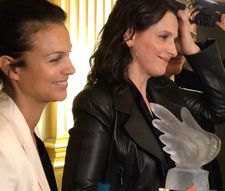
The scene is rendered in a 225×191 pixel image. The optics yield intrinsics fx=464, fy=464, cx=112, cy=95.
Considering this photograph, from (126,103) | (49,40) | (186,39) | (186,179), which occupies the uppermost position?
(49,40)

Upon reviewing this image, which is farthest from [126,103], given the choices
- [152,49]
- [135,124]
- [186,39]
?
[186,39]

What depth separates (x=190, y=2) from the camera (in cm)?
172

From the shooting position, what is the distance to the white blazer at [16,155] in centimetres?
93

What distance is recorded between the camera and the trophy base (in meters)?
1.20

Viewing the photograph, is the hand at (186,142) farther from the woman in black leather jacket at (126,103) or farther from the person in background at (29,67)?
the person in background at (29,67)

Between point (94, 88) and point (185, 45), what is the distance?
1.50 ft

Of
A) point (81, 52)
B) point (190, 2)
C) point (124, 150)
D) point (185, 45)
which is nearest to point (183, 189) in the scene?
point (124, 150)

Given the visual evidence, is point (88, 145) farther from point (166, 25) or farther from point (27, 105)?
point (166, 25)

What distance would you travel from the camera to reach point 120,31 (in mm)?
1471

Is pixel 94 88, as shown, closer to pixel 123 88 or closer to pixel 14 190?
pixel 123 88

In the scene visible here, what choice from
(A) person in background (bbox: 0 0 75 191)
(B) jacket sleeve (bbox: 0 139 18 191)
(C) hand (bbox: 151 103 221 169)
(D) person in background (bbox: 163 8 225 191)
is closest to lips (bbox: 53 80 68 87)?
(A) person in background (bbox: 0 0 75 191)

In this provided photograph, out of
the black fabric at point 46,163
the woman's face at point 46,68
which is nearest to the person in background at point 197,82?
the black fabric at point 46,163

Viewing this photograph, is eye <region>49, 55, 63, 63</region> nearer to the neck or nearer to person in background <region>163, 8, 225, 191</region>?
the neck

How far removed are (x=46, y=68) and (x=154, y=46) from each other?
0.46 metres
